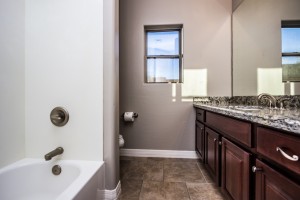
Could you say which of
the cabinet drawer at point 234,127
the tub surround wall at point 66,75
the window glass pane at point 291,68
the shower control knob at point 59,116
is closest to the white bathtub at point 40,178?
the tub surround wall at point 66,75

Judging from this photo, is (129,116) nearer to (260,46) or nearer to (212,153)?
(212,153)

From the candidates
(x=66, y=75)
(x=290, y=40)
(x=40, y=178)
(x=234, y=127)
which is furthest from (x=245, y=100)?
(x=40, y=178)

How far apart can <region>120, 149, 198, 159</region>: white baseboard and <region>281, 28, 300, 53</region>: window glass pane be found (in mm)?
1684

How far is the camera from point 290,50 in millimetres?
1436

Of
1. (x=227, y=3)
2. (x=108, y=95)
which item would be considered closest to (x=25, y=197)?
(x=108, y=95)

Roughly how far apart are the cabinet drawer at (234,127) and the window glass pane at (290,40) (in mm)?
857

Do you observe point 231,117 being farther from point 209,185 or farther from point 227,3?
point 227,3

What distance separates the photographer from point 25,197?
123cm

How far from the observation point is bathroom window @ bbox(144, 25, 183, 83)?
2594mm

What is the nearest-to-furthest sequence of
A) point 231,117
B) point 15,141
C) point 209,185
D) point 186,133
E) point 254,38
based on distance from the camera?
1. point 231,117
2. point 15,141
3. point 209,185
4. point 254,38
5. point 186,133

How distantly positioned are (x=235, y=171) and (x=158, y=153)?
4.89ft

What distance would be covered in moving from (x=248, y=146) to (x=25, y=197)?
1.61 meters

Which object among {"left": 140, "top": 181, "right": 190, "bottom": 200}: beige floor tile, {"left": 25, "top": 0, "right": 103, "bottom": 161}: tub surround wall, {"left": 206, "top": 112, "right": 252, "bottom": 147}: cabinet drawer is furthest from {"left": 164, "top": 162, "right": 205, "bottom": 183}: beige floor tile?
{"left": 25, "top": 0, "right": 103, "bottom": 161}: tub surround wall

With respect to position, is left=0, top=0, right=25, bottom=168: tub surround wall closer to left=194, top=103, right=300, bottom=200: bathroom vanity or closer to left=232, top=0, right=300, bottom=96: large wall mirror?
left=194, top=103, right=300, bottom=200: bathroom vanity
